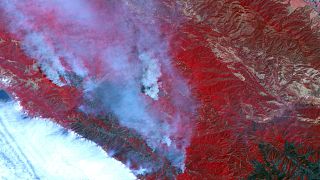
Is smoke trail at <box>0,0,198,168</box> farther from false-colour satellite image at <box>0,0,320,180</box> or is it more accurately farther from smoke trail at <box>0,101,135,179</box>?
smoke trail at <box>0,101,135,179</box>

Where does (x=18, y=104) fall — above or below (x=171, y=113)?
above

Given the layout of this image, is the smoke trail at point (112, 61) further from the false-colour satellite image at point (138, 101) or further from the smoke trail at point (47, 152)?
the smoke trail at point (47, 152)

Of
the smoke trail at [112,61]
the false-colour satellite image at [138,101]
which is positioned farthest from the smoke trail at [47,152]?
the smoke trail at [112,61]

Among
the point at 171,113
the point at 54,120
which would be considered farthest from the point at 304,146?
the point at 54,120

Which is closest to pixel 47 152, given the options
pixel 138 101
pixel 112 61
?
pixel 138 101

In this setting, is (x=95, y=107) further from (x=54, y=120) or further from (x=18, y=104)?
(x=18, y=104)

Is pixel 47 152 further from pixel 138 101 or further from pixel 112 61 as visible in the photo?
pixel 112 61

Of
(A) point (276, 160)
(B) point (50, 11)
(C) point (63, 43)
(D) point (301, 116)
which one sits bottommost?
(A) point (276, 160)
